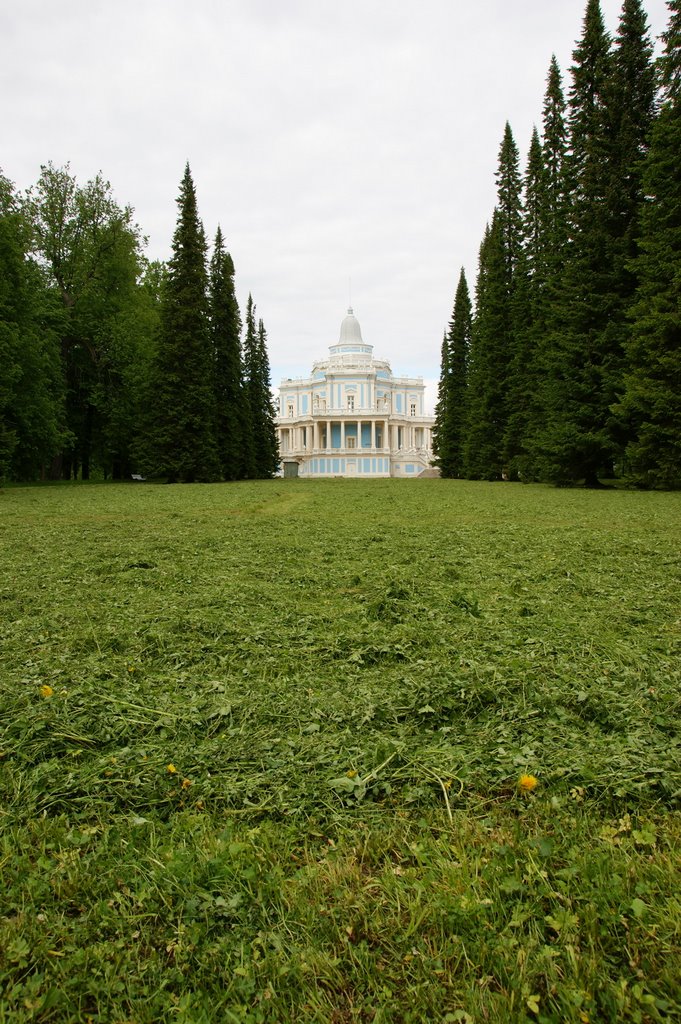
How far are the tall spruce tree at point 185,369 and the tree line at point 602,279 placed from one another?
1426 cm

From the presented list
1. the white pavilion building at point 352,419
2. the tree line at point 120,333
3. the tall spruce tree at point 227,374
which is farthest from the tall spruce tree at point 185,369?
the white pavilion building at point 352,419

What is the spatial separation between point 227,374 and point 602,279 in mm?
21926

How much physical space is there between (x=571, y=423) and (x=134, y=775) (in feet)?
65.3

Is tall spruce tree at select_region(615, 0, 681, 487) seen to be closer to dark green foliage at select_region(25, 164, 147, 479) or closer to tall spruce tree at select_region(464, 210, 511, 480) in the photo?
tall spruce tree at select_region(464, 210, 511, 480)

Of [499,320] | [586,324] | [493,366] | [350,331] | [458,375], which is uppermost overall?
[350,331]

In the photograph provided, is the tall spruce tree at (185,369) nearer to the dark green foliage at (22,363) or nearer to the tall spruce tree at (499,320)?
the dark green foliage at (22,363)

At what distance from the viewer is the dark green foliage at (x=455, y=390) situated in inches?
1561

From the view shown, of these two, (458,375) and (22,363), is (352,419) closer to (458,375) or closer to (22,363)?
(458,375)

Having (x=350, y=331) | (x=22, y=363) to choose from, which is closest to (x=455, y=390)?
(x=22, y=363)

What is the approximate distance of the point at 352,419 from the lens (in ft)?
211

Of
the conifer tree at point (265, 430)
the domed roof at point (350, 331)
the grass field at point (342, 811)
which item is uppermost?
the domed roof at point (350, 331)

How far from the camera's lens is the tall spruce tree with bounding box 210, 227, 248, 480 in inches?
1375

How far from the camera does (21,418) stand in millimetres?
22703

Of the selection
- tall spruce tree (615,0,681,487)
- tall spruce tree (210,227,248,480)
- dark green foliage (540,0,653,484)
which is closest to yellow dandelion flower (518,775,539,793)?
tall spruce tree (615,0,681,487)
